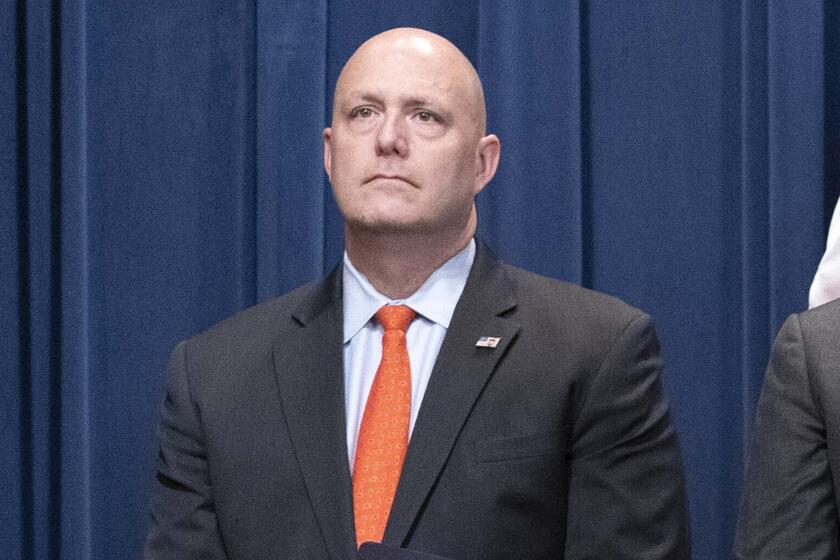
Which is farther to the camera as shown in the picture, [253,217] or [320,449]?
[253,217]

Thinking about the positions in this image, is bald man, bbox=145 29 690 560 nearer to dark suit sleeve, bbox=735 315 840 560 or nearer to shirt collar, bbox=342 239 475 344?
shirt collar, bbox=342 239 475 344

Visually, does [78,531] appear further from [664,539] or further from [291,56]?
[664,539]

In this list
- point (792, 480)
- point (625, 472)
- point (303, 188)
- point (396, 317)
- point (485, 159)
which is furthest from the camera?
point (303, 188)

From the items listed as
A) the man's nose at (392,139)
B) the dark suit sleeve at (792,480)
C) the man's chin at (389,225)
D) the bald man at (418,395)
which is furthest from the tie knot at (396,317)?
the dark suit sleeve at (792,480)

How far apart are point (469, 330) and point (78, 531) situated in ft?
3.42

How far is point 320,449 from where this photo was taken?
1850mm

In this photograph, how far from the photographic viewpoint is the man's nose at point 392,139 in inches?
74.6

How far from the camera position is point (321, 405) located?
188 centimetres

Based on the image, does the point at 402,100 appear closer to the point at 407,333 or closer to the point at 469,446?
the point at 407,333

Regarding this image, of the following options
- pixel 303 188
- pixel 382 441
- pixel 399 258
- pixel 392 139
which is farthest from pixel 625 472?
pixel 303 188

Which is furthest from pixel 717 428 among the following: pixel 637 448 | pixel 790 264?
pixel 637 448

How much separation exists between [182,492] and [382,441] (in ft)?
0.97

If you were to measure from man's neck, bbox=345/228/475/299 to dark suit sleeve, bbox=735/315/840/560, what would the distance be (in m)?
0.53

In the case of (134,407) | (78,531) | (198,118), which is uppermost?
(198,118)
